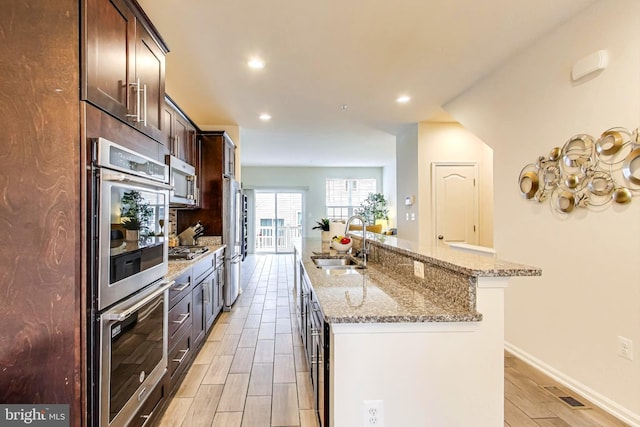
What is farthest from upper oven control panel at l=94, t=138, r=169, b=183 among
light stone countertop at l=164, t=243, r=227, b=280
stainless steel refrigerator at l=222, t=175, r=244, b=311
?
stainless steel refrigerator at l=222, t=175, r=244, b=311

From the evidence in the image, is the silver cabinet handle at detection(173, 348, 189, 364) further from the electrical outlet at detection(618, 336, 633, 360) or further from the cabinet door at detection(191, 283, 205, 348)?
the electrical outlet at detection(618, 336, 633, 360)

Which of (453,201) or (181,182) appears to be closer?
(181,182)

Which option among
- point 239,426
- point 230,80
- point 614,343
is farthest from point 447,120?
point 239,426

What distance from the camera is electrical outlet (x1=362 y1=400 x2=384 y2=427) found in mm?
1311

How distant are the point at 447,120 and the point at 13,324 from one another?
16.7ft

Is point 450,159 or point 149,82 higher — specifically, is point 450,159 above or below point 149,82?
above

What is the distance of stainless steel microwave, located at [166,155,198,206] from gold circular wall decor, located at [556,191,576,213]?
319 centimetres

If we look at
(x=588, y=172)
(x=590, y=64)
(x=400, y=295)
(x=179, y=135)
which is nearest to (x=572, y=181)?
(x=588, y=172)

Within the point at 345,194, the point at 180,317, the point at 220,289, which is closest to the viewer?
the point at 180,317

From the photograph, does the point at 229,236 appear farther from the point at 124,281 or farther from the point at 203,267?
the point at 124,281

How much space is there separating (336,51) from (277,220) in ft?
24.5

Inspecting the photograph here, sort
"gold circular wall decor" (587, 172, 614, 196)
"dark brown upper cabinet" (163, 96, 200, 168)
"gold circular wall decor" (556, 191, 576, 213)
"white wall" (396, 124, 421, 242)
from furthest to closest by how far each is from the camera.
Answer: "white wall" (396, 124, 421, 242) < "dark brown upper cabinet" (163, 96, 200, 168) < "gold circular wall decor" (556, 191, 576, 213) < "gold circular wall decor" (587, 172, 614, 196)

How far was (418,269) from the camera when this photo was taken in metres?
1.83

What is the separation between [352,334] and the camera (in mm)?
1325
